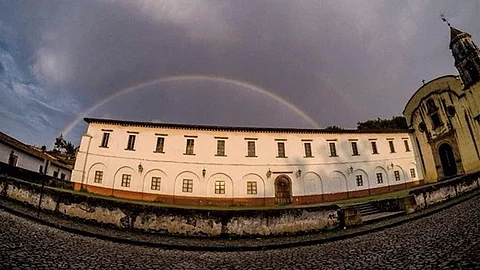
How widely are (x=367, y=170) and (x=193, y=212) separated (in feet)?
83.6

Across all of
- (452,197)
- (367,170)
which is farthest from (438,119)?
(452,197)

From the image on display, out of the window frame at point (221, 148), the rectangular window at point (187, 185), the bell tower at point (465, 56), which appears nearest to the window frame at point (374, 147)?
the bell tower at point (465, 56)

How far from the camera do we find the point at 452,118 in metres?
26.8

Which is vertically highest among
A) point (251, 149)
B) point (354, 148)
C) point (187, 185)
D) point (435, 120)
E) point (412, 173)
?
point (435, 120)

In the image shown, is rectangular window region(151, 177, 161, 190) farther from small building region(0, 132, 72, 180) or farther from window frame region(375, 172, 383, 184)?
window frame region(375, 172, 383, 184)

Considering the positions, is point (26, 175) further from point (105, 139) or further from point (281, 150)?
point (281, 150)

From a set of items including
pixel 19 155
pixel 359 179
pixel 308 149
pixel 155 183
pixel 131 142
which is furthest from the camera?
pixel 359 179

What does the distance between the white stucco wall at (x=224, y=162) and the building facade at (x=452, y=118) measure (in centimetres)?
532

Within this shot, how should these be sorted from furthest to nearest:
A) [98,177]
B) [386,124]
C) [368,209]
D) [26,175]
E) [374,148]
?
[386,124], [374,148], [98,177], [26,175], [368,209]

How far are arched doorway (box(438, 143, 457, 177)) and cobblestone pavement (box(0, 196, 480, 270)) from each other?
2385 cm

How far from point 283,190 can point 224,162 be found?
22.3 feet

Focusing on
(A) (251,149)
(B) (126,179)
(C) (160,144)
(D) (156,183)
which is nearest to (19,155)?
(B) (126,179)

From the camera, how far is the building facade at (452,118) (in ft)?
81.4

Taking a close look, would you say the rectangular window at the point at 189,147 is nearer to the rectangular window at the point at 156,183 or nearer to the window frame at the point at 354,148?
the rectangular window at the point at 156,183
